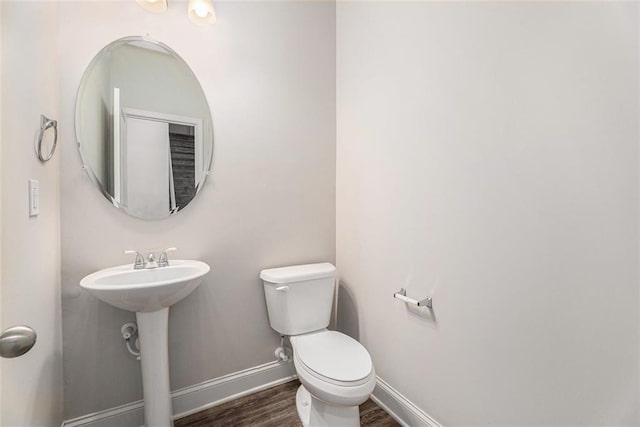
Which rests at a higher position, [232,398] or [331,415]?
[331,415]

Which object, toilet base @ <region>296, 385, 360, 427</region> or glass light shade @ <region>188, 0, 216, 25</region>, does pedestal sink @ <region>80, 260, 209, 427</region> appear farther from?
glass light shade @ <region>188, 0, 216, 25</region>

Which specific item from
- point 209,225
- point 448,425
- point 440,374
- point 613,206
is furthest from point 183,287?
point 613,206

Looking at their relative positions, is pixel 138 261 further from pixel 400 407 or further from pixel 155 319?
pixel 400 407

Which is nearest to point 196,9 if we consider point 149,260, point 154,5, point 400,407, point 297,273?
point 154,5

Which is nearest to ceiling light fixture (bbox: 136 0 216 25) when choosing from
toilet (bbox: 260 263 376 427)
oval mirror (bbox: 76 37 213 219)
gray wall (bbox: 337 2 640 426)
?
oval mirror (bbox: 76 37 213 219)

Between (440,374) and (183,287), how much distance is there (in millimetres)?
1214

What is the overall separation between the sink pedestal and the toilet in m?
0.57

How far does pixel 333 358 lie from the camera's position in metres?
1.40

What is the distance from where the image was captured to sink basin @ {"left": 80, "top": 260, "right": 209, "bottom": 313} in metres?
1.11

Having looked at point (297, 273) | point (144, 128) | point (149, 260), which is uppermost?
Result: point (144, 128)

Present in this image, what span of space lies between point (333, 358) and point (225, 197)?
1.03 metres

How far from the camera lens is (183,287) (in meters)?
1.22

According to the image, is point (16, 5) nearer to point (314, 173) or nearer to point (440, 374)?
point (314, 173)

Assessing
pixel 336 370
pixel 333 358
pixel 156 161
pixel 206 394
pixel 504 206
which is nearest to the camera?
pixel 504 206
